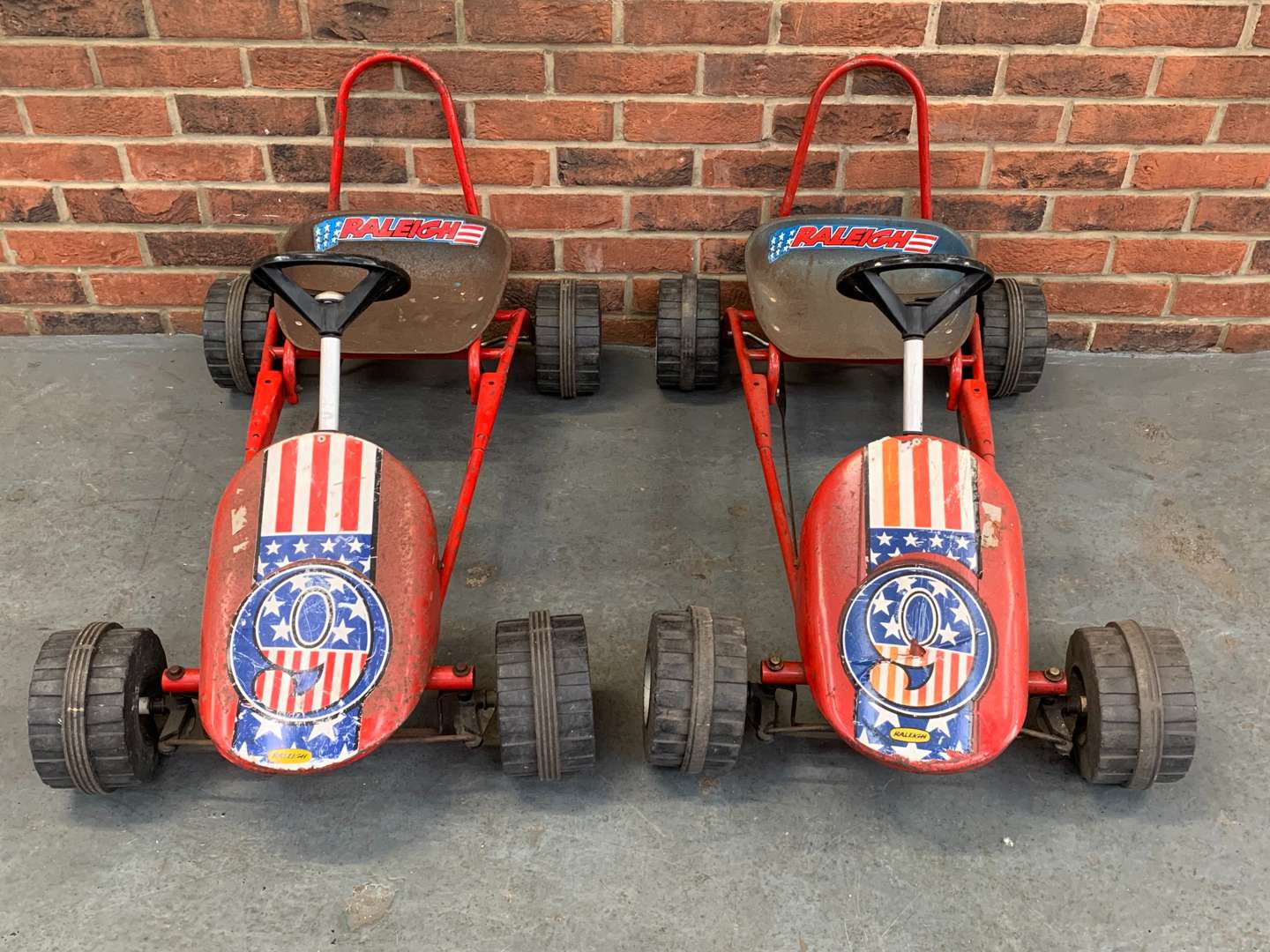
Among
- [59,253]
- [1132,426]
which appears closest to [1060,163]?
[1132,426]

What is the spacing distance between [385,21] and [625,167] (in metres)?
0.69

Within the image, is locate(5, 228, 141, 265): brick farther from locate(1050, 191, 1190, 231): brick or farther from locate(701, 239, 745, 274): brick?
locate(1050, 191, 1190, 231): brick

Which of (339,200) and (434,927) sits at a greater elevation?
(339,200)

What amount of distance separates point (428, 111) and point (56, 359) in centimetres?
131

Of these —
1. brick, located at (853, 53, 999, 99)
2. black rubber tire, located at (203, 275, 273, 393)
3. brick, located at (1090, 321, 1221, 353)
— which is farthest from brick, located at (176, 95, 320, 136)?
brick, located at (1090, 321, 1221, 353)

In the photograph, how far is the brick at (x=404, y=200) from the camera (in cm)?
280

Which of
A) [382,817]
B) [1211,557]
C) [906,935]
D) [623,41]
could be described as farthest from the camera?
[623,41]

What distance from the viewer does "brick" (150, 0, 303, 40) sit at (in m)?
2.53

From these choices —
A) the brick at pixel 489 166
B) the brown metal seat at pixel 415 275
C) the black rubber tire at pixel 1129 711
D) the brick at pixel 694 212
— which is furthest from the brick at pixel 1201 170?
the brown metal seat at pixel 415 275

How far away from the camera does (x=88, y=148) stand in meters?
2.74

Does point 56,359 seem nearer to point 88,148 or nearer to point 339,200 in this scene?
point 88,148

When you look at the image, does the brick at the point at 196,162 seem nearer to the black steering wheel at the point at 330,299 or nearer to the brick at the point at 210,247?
the brick at the point at 210,247

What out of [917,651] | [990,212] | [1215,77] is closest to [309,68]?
[990,212]

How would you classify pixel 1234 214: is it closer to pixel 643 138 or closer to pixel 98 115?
pixel 643 138
